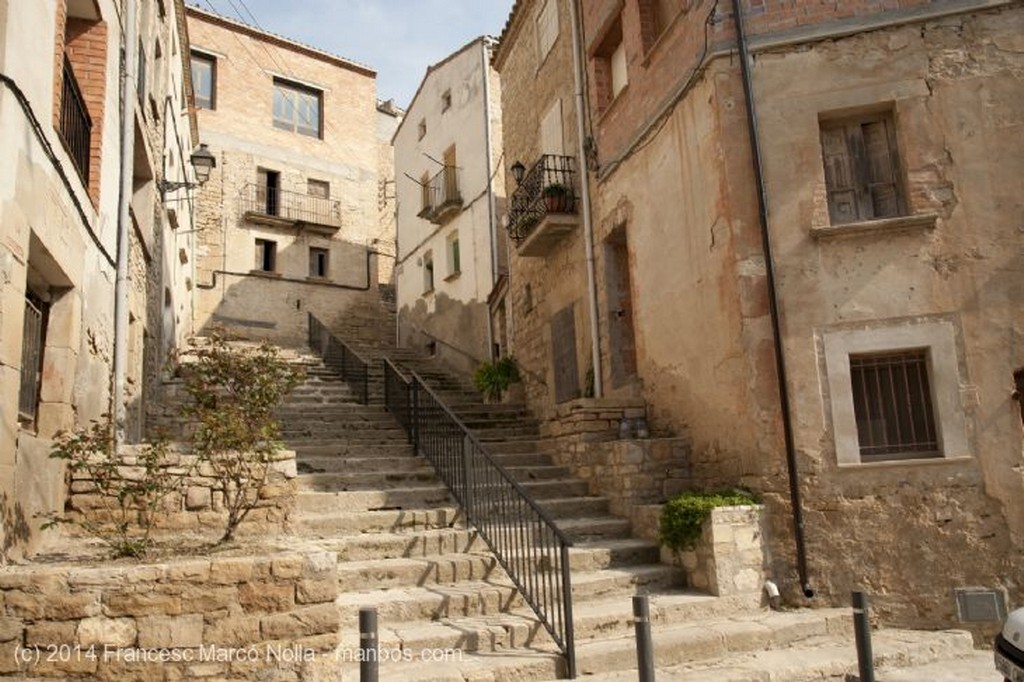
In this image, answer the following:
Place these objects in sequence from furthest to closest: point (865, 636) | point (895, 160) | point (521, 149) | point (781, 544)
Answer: point (521, 149) → point (895, 160) → point (781, 544) → point (865, 636)

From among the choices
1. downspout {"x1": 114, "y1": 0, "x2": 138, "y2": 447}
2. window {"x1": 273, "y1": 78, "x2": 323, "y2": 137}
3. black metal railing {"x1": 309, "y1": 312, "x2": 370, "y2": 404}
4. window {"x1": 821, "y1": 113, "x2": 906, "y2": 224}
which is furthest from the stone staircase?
window {"x1": 273, "y1": 78, "x2": 323, "y2": 137}

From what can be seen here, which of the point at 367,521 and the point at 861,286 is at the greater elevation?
the point at 861,286

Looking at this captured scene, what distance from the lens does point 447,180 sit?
19172 mm

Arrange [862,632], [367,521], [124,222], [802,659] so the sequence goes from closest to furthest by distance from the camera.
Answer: [862,632] < [802,659] < [367,521] < [124,222]

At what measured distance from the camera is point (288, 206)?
22359mm

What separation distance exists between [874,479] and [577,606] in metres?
3.01

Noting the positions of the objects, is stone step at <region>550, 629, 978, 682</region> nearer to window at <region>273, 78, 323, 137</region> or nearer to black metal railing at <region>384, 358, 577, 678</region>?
black metal railing at <region>384, 358, 577, 678</region>

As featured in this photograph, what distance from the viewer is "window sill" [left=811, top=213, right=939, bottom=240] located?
716 cm

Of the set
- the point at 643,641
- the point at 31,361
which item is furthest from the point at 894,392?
the point at 31,361

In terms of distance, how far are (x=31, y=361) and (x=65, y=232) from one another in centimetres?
103

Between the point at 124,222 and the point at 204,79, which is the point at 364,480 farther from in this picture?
the point at 204,79

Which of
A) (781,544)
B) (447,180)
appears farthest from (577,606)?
(447,180)

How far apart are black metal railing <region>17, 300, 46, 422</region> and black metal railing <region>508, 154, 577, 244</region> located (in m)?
7.09

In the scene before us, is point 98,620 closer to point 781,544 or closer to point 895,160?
point 781,544
